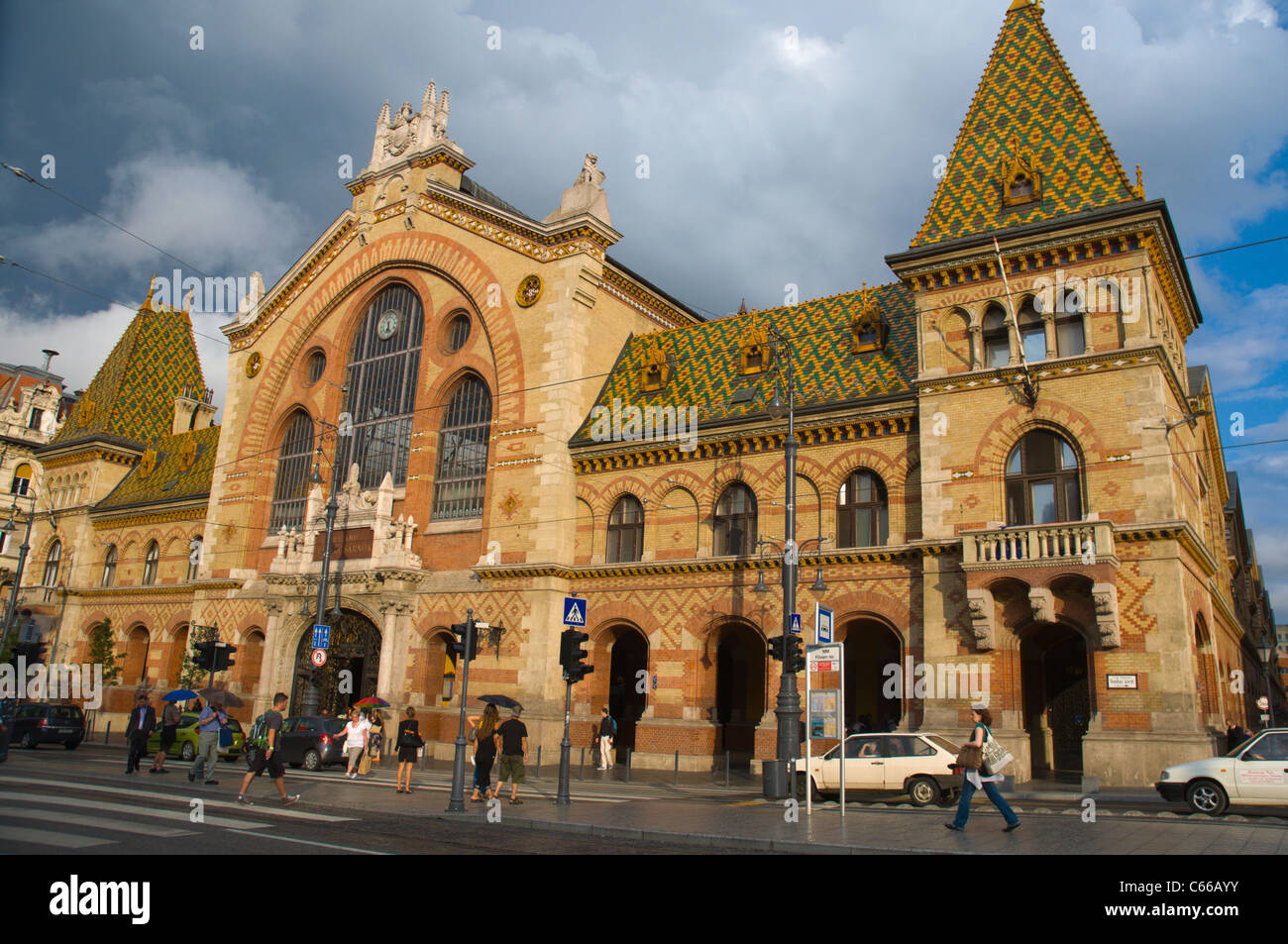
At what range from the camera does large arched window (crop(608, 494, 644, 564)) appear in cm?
3084

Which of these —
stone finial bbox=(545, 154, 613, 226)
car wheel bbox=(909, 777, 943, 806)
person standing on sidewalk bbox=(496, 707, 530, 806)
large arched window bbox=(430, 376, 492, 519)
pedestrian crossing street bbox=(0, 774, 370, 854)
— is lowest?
pedestrian crossing street bbox=(0, 774, 370, 854)

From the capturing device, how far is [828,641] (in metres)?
17.5

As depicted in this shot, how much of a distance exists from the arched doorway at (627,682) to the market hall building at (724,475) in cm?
14

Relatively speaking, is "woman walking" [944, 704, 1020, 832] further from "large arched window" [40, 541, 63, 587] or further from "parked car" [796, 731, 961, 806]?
"large arched window" [40, 541, 63, 587]

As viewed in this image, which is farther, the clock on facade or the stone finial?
the clock on facade

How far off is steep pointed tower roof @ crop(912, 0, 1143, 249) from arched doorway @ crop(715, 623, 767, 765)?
15.7 metres

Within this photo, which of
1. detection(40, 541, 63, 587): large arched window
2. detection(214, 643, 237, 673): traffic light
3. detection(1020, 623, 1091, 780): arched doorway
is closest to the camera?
detection(1020, 623, 1091, 780): arched doorway

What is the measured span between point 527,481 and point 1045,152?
1836 cm

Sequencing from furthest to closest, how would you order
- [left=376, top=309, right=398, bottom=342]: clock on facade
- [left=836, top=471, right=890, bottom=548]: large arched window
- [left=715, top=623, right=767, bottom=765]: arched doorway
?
[left=376, top=309, right=398, bottom=342]: clock on facade, [left=715, top=623, right=767, bottom=765]: arched doorway, [left=836, top=471, right=890, bottom=548]: large arched window

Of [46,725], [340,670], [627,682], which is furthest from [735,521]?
[46,725]

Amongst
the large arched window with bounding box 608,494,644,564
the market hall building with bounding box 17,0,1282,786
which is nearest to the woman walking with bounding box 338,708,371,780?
the market hall building with bounding box 17,0,1282,786
